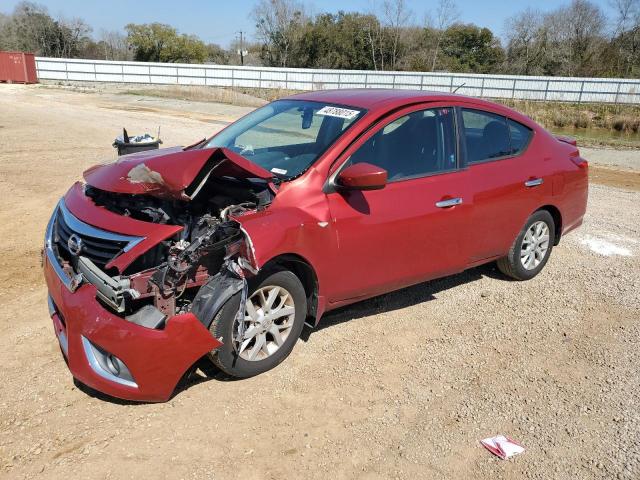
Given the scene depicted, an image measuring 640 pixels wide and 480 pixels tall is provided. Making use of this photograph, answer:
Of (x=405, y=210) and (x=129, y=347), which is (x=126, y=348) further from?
(x=405, y=210)

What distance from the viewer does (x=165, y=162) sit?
3.61 m

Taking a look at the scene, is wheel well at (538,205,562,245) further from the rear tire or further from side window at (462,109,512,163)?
side window at (462,109,512,163)

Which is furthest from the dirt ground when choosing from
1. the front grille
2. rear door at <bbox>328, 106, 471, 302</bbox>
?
the front grille

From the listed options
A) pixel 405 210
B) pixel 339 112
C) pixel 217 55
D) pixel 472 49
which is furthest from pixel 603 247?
pixel 217 55

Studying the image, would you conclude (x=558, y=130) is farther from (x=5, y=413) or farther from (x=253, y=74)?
(x=5, y=413)

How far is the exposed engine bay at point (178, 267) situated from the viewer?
10.3ft

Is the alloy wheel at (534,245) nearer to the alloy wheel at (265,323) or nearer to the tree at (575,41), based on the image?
the alloy wheel at (265,323)

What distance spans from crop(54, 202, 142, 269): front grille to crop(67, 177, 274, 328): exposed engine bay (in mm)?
71

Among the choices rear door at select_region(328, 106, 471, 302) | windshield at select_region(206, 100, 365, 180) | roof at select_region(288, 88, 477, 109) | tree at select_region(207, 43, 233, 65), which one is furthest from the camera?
tree at select_region(207, 43, 233, 65)

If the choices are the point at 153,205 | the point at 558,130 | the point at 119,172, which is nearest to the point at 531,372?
the point at 153,205

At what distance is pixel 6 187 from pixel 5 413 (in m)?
5.76

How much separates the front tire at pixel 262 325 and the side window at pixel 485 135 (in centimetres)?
204

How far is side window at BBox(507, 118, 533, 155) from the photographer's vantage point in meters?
5.15

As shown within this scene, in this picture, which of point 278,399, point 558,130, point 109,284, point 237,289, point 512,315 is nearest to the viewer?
point 109,284
